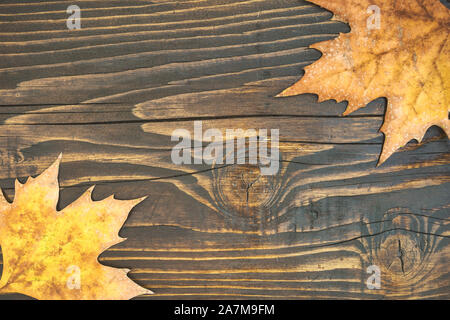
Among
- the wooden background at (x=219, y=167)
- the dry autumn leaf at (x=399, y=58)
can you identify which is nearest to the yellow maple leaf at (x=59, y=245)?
the wooden background at (x=219, y=167)

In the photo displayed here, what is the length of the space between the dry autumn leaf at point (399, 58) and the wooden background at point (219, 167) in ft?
0.23

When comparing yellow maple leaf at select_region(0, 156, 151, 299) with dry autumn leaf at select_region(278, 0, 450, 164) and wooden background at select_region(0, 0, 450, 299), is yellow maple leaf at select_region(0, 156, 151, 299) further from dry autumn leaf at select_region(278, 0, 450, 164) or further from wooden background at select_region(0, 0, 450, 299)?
dry autumn leaf at select_region(278, 0, 450, 164)

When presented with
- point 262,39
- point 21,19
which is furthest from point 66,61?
point 262,39

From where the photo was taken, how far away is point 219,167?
1.35 metres

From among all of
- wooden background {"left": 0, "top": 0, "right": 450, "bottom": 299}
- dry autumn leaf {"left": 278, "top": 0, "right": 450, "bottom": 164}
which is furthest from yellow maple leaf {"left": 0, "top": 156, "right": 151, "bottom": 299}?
dry autumn leaf {"left": 278, "top": 0, "right": 450, "bottom": 164}

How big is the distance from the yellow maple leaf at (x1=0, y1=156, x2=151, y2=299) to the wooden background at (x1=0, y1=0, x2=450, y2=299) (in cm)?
5

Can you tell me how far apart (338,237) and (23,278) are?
127cm

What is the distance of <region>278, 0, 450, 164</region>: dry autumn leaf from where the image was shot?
1257 mm

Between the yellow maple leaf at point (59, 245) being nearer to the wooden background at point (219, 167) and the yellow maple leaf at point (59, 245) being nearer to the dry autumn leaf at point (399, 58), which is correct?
the wooden background at point (219, 167)

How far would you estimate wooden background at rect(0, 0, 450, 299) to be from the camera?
1332mm

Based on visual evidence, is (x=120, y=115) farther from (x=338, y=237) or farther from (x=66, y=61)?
(x=338, y=237)

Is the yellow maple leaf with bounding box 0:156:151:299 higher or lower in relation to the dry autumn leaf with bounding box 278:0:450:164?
lower

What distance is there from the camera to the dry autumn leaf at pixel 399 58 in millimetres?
1257

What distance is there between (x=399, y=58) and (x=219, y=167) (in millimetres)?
797
